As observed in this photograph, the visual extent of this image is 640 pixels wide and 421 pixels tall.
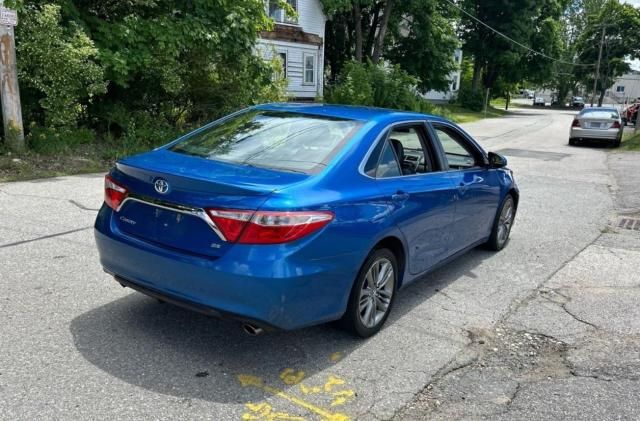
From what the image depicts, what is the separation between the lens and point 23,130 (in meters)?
10.4

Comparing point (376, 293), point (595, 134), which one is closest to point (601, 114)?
point (595, 134)

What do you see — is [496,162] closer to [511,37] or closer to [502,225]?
[502,225]

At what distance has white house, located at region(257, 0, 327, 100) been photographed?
26.1 meters

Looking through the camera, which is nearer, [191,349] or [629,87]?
[191,349]

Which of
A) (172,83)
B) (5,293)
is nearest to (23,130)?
(172,83)

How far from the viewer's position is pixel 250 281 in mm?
3150

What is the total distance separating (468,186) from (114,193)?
3019 mm

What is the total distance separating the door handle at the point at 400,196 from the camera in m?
3.99

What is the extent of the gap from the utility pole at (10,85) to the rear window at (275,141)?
678cm

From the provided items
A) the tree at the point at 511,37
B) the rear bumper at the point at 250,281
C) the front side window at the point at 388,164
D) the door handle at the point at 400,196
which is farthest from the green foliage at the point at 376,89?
the tree at the point at 511,37

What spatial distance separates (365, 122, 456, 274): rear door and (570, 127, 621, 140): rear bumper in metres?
17.9

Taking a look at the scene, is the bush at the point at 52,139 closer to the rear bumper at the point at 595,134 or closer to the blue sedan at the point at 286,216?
the blue sedan at the point at 286,216

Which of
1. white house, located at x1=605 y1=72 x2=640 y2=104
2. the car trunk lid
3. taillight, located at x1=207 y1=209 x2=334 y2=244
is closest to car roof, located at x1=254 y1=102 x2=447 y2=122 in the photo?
the car trunk lid

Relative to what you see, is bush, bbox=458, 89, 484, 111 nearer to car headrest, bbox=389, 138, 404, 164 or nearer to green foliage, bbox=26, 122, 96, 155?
green foliage, bbox=26, 122, 96, 155
